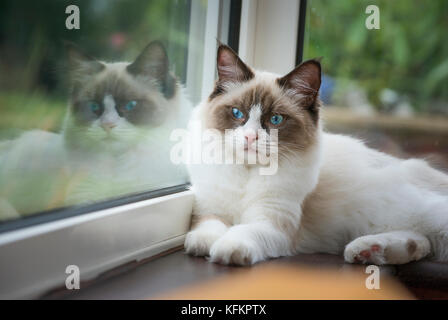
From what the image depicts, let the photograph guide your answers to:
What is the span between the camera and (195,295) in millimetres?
1030

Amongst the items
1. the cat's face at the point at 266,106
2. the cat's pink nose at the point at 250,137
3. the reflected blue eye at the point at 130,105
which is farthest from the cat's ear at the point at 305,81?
the reflected blue eye at the point at 130,105

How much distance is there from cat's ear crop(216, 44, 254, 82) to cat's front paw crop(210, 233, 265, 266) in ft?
1.82

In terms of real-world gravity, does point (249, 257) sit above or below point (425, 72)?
below

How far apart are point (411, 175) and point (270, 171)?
23.3 inches

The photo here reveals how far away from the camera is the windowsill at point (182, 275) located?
1.01 m

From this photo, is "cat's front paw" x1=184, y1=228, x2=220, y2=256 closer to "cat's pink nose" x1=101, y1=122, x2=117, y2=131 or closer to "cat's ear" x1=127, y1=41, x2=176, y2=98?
"cat's pink nose" x1=101, y1=122, x2=117, y2=131

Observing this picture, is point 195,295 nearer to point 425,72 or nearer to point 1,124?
point 1,124

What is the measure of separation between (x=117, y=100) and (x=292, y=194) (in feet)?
2.07

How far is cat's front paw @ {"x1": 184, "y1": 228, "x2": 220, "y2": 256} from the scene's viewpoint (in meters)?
1.30

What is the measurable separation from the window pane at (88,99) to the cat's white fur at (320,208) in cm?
17

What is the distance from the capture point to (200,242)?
131 cm

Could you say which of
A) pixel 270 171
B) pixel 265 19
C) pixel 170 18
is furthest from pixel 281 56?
pixel 270 171

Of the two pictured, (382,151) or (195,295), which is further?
(382,151)

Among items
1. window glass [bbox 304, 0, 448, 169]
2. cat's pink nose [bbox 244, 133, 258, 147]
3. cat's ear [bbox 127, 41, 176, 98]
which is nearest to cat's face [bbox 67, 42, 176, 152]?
cat's ear [bbox 127, 41, 176, 98]
